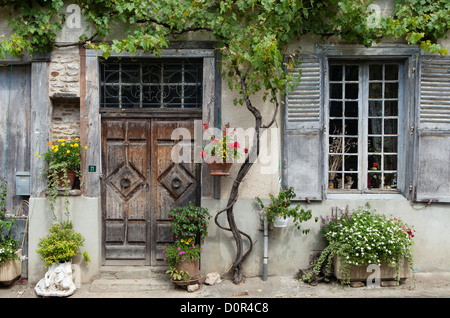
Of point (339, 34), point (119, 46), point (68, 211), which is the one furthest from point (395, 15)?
point (68, 211)

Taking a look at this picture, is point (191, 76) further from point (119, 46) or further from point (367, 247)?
point (367, 247)

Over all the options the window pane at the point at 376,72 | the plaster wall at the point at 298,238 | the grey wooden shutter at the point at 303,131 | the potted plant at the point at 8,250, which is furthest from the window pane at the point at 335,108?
the potted plant at the point at 8,250

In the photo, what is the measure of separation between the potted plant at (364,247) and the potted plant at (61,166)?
11.3 feet

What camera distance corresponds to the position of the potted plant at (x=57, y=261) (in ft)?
16.4

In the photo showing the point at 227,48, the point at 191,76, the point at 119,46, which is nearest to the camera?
the point at 119,46

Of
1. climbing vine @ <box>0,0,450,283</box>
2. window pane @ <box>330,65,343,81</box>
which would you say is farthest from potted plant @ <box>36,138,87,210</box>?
window pane @ <box>330,65,343,81</box>

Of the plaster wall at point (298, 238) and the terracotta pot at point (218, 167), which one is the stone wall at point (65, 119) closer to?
the terracotta pot at point (218, 167)

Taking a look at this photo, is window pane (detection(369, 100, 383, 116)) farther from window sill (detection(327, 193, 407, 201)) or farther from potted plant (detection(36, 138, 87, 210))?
potted plant (detection(36, 138, 87, 210))

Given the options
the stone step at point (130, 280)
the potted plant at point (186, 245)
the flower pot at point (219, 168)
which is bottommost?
the stone step at point (130, 280)

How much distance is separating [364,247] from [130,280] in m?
3.12

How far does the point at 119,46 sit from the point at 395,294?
15.0 ft

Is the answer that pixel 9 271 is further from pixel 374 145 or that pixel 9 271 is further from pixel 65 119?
pixel 374 145

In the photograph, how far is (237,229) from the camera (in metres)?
5.36

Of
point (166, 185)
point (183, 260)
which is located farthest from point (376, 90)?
point (183, 260)
